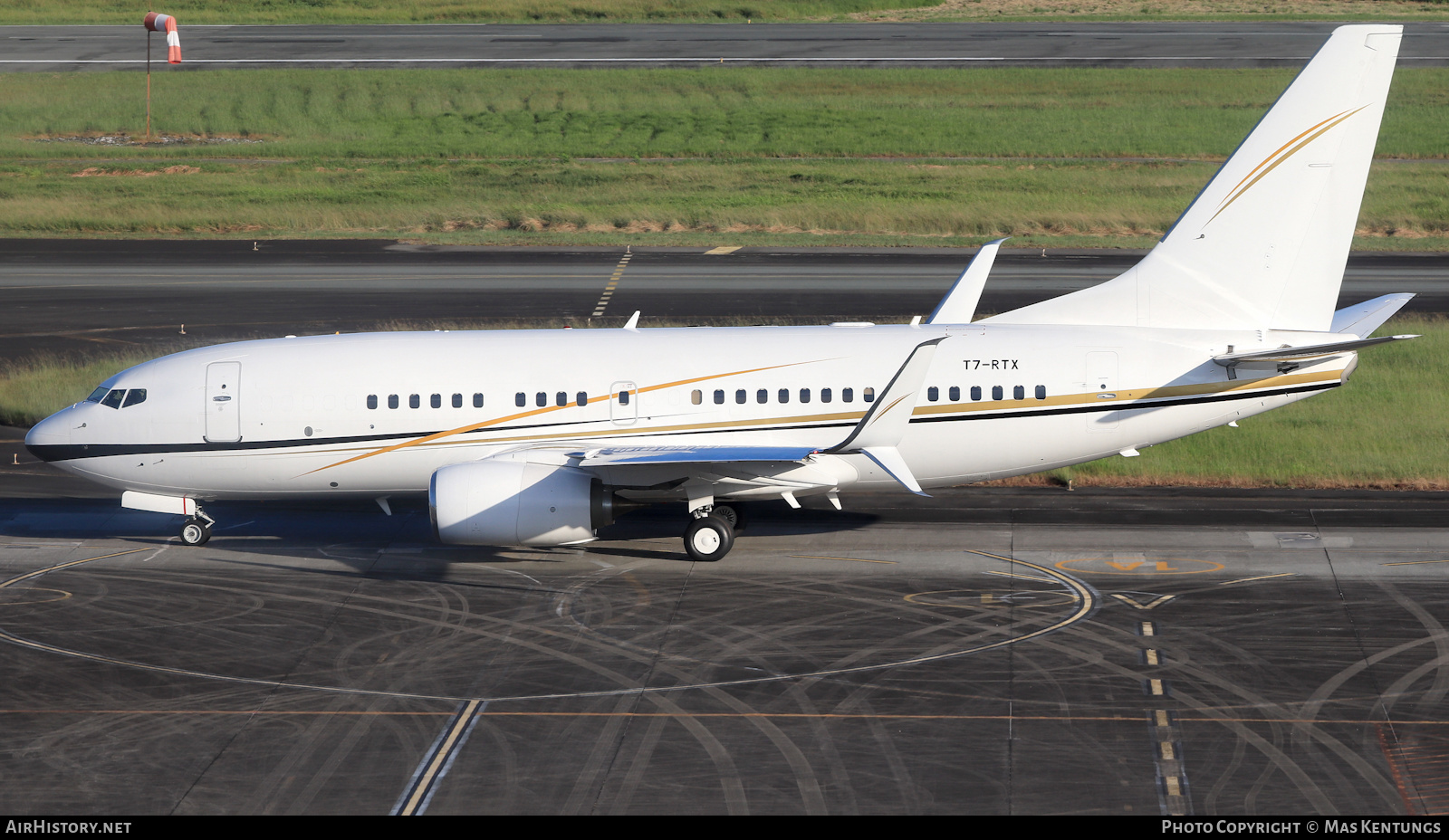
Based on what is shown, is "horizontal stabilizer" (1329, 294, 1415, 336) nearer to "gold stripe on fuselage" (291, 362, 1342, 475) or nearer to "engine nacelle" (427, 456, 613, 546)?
"gold stripe on fuselage" (291, 362, 1342, 475)

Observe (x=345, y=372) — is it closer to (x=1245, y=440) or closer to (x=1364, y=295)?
(x=1245, y=440)

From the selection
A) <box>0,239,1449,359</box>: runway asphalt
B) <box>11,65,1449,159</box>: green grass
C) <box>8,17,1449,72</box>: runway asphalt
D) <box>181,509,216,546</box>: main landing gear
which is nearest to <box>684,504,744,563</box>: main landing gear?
<box>181,509,216,546</box>: main landing gear

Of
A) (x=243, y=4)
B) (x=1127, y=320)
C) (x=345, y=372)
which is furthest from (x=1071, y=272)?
(x=243, y=4)

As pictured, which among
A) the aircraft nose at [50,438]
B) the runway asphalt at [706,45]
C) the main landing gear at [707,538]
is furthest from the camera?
the runway asphalt at [706,45]

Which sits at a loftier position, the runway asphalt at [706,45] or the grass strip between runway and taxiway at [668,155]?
the runway asphalt at [706,45]

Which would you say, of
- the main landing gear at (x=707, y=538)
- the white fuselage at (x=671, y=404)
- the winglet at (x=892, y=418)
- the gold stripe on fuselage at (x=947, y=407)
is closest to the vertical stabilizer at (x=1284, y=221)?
the white fuselage at (x=671, y=404)

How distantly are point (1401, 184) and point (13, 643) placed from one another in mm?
63866

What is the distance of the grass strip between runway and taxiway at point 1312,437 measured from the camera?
111ft

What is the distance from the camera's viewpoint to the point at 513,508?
26281 millimetres

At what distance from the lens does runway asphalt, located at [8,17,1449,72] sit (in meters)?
92.8

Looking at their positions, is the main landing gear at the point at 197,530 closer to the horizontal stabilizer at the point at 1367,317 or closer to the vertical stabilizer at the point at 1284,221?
the vertical stabilizer at the point at 1284,221

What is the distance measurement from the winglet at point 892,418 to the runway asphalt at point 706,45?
230 ft

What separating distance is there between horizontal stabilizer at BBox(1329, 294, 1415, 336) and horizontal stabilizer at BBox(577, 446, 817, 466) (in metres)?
11.6

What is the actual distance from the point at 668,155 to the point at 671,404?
51473 mm
